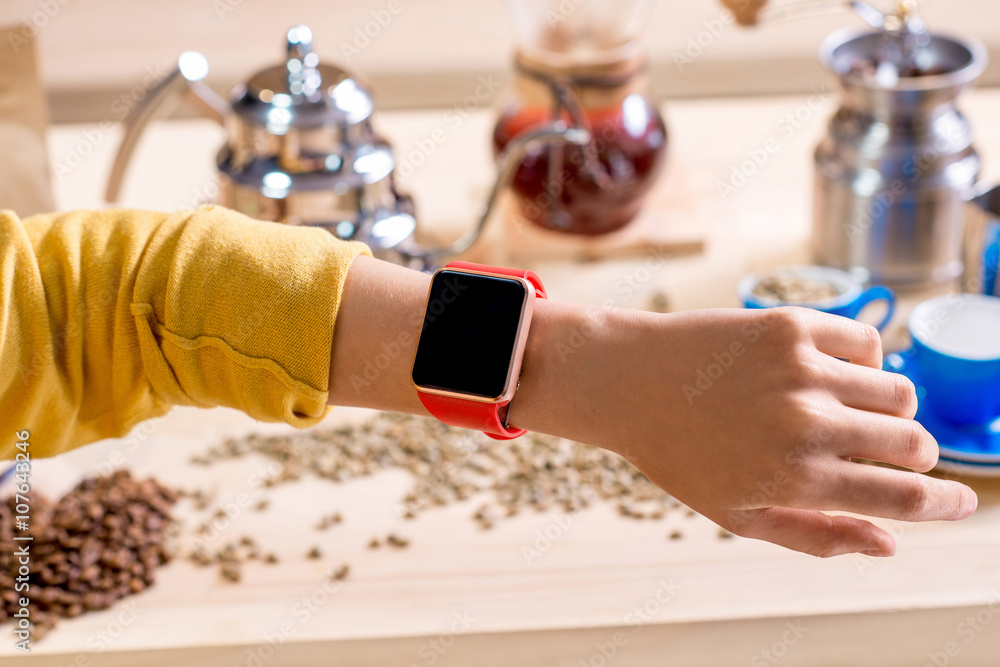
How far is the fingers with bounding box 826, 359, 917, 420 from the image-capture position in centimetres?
A: 54

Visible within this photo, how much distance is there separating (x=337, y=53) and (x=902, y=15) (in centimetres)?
96

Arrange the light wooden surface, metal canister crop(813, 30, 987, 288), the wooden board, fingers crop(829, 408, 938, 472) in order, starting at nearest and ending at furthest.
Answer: fingers crop(829, 408, 938, 472) → the wooden board → metal canister crop(813, 30, 987, 288) → the light wooden surface

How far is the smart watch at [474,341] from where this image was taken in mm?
562

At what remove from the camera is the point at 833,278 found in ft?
3.14

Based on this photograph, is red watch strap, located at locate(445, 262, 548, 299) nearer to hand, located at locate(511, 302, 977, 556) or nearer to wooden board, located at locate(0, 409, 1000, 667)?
hand, located at locate(511, 302, 977, 556)

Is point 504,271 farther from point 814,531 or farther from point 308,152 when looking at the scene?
point 308,152

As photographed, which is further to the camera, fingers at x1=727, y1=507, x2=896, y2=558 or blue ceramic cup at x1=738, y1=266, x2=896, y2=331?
blue ceramic cup at x1=738, y1=266, x2=896, y2=331

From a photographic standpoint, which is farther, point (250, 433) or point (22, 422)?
point (250, 433)

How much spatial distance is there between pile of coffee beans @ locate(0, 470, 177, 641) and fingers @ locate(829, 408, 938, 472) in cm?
53

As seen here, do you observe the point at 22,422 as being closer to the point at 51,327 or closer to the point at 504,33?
the point at 51,327

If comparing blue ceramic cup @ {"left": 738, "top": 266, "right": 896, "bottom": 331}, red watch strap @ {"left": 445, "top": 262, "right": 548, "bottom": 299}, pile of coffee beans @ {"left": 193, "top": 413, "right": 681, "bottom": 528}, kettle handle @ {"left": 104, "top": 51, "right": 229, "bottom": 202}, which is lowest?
pile of coffee beans @ {"left": 193, "top": 413, "right": 681, "bottom": 528}

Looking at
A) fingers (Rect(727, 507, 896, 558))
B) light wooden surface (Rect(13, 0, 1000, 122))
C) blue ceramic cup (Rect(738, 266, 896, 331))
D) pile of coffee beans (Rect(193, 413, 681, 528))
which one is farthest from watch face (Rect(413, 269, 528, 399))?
light wooden surface (Rect(13, 0, 1000, 122))

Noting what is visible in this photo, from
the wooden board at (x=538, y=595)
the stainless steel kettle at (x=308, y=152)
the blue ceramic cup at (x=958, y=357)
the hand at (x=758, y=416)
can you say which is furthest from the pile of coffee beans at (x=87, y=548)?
the blue ceramic cup at (x=958, y=357)

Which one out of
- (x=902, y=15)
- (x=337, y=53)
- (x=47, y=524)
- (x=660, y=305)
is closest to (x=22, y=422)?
(x=47, y=524)
